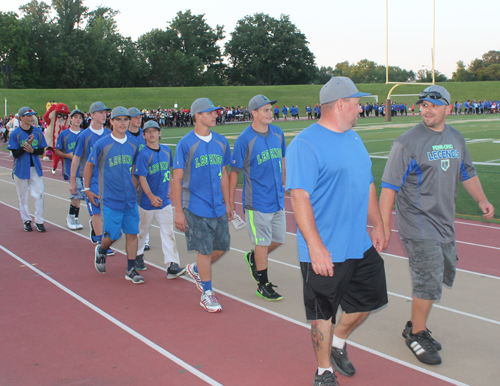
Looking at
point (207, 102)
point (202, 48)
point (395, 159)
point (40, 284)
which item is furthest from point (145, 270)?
point (202, 48)

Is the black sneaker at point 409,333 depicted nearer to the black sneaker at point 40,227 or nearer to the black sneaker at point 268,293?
the black sneaker at point 268,293

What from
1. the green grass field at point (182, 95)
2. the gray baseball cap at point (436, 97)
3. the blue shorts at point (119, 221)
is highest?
the green grass field at point (182, 95)

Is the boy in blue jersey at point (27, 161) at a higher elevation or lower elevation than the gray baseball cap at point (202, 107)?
lower

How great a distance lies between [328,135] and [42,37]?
93.0 meters

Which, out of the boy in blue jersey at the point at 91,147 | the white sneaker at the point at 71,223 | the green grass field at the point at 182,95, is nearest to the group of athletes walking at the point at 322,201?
the boy in blue jersey at the point at 91,147

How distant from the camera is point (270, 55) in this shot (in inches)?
4134

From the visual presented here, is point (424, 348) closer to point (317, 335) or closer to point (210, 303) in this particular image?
point (317, 335)

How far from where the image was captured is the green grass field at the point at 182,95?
2322 inches

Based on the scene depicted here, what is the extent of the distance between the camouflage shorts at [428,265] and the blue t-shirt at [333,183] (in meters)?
0.88

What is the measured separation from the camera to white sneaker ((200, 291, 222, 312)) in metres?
5.28

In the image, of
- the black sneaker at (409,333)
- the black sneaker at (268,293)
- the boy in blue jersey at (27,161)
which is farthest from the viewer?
the boy in blue jersey at (27,161)

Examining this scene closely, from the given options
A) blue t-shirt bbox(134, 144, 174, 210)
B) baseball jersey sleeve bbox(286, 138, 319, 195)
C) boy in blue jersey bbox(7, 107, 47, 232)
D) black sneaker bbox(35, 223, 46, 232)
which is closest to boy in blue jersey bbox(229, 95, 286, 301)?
blue t-shirt bbox(134, 144, 174, 210)

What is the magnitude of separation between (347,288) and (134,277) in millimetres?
3439

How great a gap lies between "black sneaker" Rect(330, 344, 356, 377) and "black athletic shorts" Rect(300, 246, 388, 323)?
0.41 m
